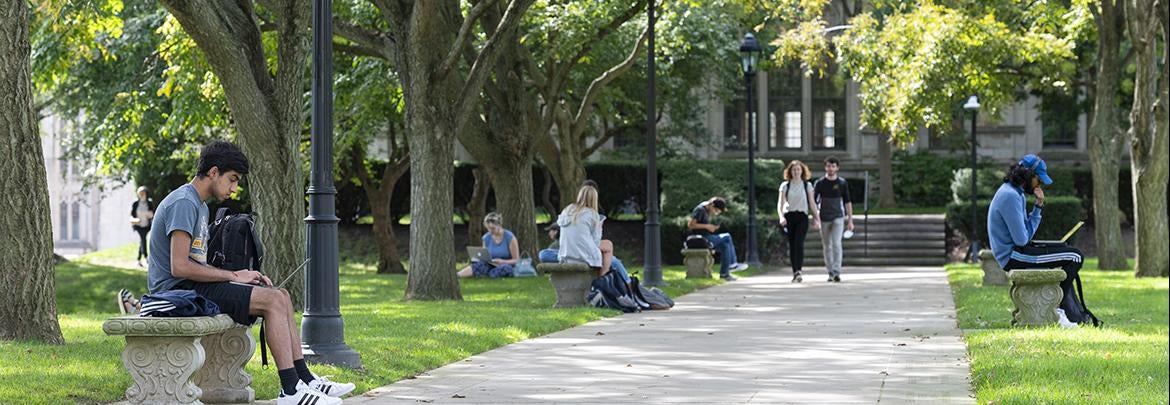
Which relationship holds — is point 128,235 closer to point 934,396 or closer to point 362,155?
point 362,155

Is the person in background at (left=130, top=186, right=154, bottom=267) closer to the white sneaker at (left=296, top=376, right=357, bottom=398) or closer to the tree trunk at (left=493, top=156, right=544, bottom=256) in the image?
the tree trunk at (left=493, top=156, right=544, bottom=256)

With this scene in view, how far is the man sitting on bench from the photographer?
949cm

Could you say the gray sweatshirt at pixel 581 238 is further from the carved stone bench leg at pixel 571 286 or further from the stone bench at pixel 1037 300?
the stone bench at pixel 1037 300

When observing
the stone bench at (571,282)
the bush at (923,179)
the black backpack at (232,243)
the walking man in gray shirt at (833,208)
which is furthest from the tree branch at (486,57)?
the bush at (923,179)

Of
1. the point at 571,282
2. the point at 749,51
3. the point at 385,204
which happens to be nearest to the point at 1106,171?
the point at 749,51

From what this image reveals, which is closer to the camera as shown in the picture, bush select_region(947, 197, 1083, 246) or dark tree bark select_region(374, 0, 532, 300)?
dark tree bark select_region(374, 0, 532, 300)

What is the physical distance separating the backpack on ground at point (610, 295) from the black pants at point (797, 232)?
22.8 feet

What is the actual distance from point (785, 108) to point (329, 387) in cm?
4548

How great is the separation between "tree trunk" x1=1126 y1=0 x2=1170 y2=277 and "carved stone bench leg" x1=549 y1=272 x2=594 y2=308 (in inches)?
401

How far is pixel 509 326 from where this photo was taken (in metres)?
15.7

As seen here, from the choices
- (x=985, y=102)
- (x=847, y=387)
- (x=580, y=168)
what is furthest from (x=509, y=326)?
(x=985, y=102)

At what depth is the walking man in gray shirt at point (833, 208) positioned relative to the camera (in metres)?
24.6

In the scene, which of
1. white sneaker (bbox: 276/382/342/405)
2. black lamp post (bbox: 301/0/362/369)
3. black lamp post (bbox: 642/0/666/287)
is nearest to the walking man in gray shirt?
black lamp post (bbox: 642/0/666/287)

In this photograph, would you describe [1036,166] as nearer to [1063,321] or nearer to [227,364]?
[1063,321]
